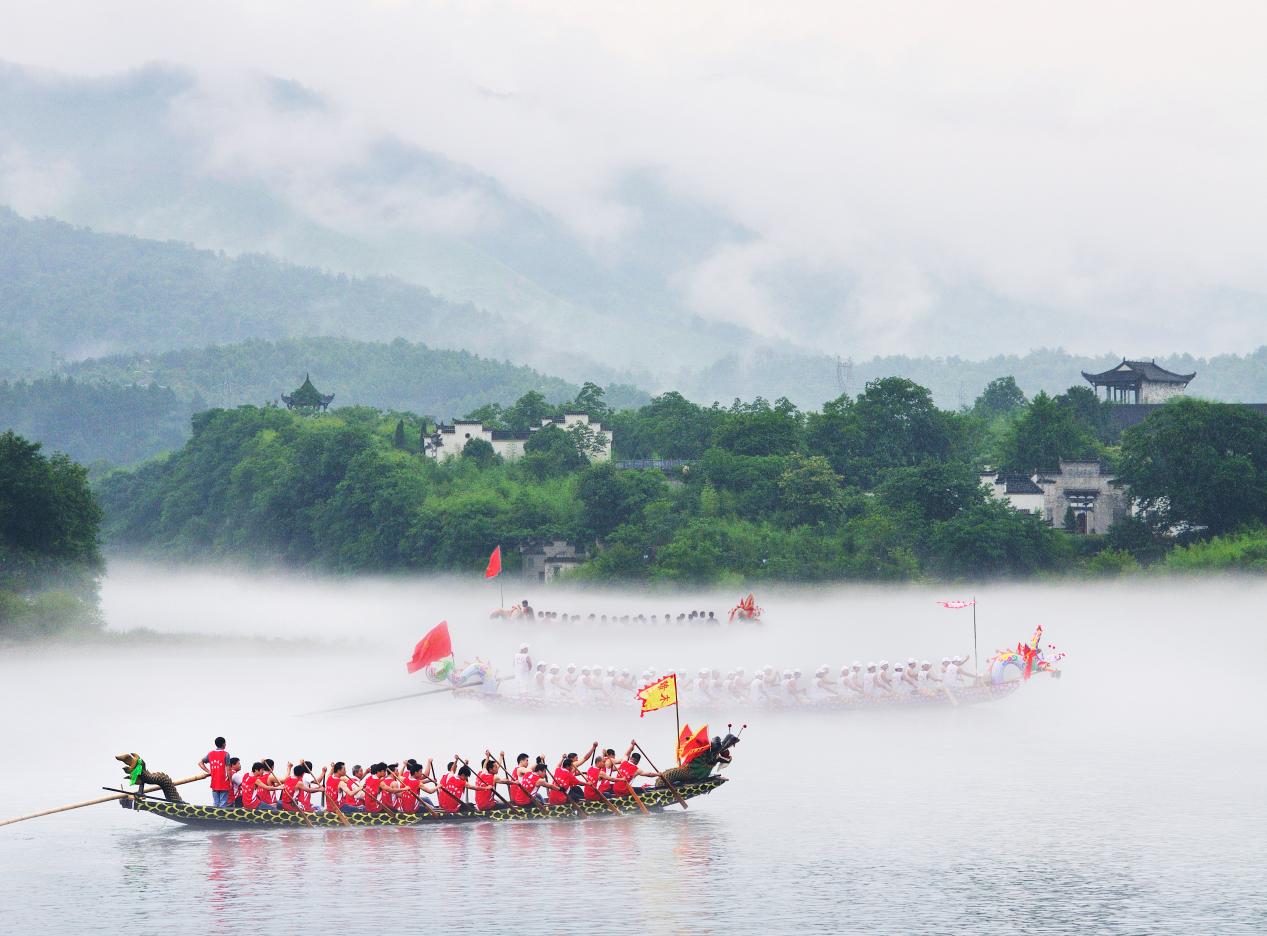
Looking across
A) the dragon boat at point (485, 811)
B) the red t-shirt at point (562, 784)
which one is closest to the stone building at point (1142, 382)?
the dragon boat at point (485, 811)

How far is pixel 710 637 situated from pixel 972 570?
2412 cm

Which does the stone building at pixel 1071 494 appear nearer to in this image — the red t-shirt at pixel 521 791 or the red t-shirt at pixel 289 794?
the red t-shirt at pixel 521 791

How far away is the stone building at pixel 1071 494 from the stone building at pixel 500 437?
40.3m

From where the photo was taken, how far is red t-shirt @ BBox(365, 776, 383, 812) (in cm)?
3917

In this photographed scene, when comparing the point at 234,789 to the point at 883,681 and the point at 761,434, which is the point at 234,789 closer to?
the point at 883,681

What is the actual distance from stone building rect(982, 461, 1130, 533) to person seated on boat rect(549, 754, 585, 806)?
6690 cm

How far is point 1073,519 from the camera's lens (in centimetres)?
10406

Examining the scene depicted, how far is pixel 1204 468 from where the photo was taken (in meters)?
94.2

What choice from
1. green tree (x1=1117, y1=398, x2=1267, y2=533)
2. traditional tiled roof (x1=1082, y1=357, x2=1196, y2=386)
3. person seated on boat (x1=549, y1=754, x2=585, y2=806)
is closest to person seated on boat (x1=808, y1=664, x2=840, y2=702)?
person seated on boat (x1=549, y1=754, x2=585, y2=806)

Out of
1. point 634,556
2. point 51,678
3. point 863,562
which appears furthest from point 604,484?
point 51,678

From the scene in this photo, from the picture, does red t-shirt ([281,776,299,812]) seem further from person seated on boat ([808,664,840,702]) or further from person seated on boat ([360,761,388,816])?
person seated on boat ([808,664,840,702])

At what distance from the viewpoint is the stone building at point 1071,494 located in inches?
4097

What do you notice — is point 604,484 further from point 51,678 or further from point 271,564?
point 51,678

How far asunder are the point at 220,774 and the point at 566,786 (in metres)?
7.24
